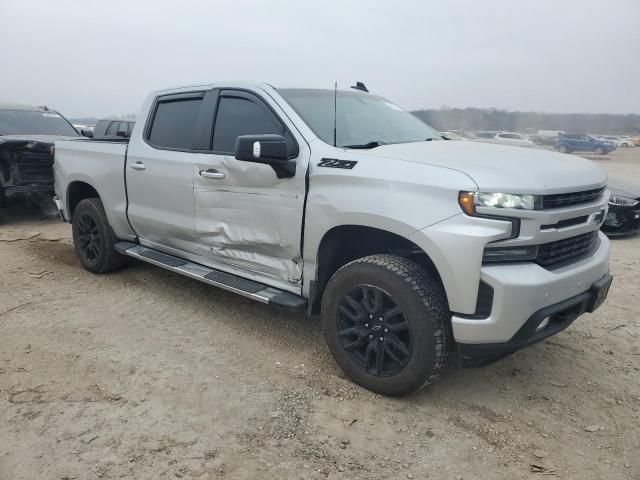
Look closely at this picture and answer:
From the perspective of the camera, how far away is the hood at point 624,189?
764cm

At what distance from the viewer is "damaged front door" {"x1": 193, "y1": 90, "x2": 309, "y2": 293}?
133 inches

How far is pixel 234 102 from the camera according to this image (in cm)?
391

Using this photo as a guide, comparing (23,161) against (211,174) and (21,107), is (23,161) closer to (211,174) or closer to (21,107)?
(21,107)

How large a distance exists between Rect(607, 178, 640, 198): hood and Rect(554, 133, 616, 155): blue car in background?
2638cm

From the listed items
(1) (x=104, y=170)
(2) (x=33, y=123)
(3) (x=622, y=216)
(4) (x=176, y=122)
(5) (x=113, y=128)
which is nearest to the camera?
(4) (x=176, y=122)

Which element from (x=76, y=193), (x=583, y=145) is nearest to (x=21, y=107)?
(x=76, y=193)

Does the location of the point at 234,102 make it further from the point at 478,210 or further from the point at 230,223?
the point at 478,210

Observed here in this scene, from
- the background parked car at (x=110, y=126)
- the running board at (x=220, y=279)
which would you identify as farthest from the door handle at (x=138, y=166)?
the background parked car at (x=110, y=126)

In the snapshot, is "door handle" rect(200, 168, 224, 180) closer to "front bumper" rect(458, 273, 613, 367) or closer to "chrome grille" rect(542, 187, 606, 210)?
"front bumper" rect(458, 273, 613, 367)

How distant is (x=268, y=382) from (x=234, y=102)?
2064mm

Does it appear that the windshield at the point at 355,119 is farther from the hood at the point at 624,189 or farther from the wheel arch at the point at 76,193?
the hood at the point at 624,189

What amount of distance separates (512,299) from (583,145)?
34787 mm

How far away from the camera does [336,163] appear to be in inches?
123

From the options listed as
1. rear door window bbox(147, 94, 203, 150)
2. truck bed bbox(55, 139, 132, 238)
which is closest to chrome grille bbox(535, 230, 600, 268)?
rear door window bbox(147, 94, 203, 150)
